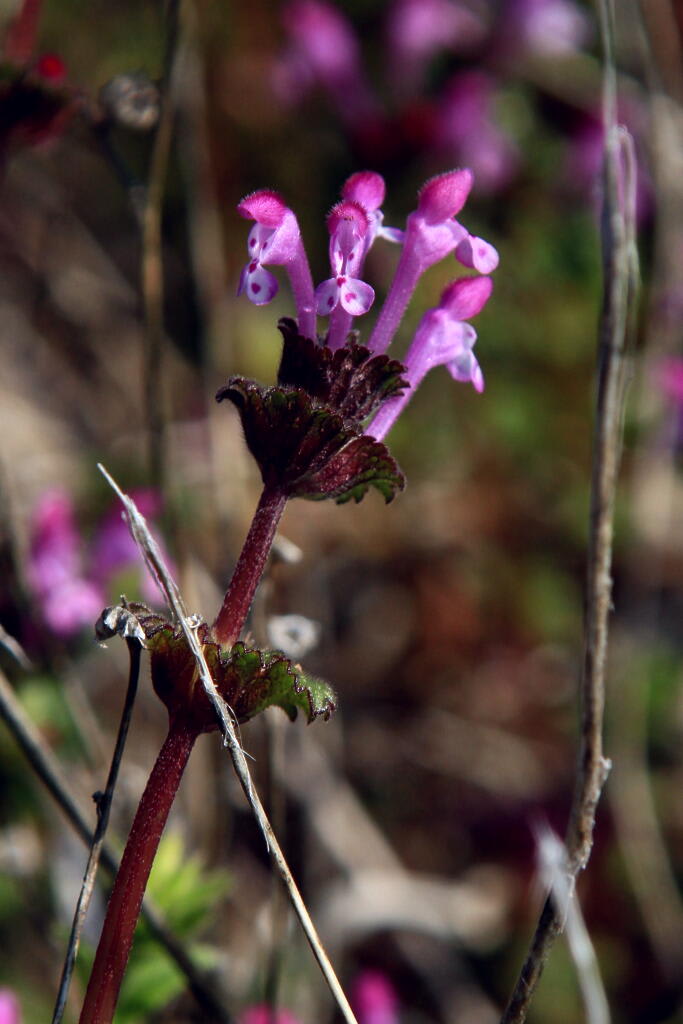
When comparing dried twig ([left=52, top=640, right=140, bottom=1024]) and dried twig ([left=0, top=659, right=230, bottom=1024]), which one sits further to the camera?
dried twig ([left=0, top=659, right=230, bottom=1024])

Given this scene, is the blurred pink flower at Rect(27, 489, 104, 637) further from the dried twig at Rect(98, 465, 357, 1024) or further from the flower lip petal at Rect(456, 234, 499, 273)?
the flower lip petal at Rect(456, 234, 499, 273)

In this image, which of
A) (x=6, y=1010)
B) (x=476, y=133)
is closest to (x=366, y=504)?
(x=476, y=133)

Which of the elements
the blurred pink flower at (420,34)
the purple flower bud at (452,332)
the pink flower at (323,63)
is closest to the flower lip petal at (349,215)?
the purple flower bud at (452,332)

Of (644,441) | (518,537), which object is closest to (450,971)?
(518,537)

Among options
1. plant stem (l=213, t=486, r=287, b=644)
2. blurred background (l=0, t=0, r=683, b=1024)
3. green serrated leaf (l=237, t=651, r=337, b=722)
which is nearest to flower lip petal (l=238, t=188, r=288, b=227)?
plant stem (l=213, t=486, r=287, b=644)

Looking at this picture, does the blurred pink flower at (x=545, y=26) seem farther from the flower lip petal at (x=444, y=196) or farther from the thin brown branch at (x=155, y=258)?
the flower lip petal at (x=444, y=196)

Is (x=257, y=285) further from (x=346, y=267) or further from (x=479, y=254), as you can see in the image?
(x=479, y=254)

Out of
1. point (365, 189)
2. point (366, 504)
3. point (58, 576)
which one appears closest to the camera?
point (365, 189)
